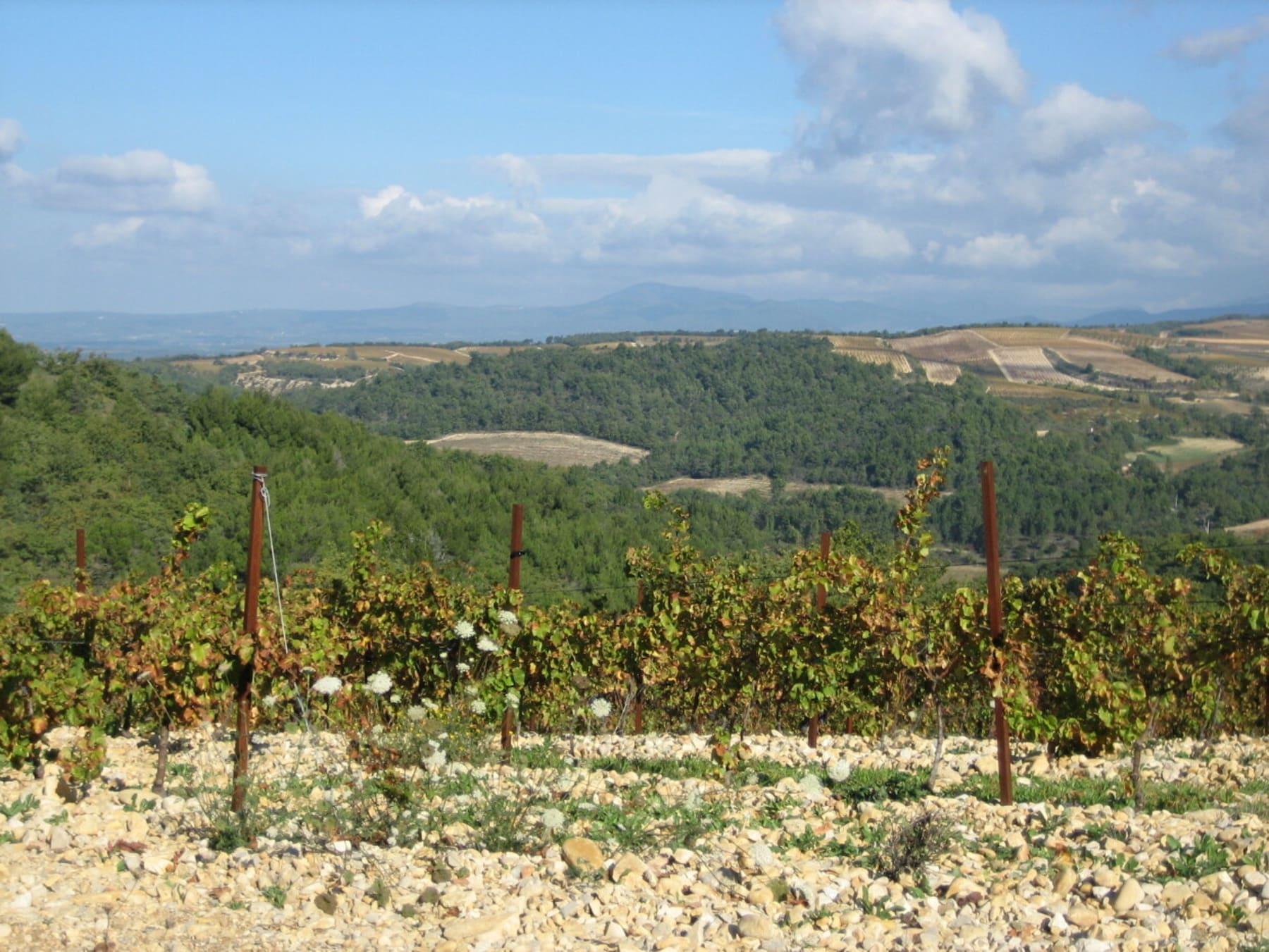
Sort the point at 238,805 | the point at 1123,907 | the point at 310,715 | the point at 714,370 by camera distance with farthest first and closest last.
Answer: the point at 714,370, the point at 310,715, the point at 238,805, the point at 1123,907

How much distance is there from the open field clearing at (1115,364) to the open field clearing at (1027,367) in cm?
199

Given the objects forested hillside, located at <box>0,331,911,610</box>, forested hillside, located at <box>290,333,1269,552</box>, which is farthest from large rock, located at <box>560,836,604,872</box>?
forested hillside, located at <box>290,333,1269,552</box>

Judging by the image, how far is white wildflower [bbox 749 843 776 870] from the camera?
4.07 m

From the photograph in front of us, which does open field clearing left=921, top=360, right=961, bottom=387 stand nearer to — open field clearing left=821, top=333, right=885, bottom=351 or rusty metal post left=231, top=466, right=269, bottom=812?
open field clearing left=821, top=333, right=885, bottom=351

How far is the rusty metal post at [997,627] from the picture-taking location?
5.43 m

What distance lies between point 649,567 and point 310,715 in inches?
111

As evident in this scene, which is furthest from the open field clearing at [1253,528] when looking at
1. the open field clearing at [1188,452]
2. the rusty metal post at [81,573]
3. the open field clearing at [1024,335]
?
the rusty metal post at [81,573]

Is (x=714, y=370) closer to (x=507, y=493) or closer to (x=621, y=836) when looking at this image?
(x=507, y=493)

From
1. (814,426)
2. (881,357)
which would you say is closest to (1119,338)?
(881,357)

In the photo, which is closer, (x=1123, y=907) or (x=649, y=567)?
(x=1123, y=907)

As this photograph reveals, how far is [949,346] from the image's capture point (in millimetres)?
82875

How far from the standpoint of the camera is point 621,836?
470 centimetres

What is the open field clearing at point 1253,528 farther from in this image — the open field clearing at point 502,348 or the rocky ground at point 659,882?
the open field clearing at point 502,348

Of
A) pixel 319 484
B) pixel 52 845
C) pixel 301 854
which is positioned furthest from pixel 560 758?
pixel 319 484
